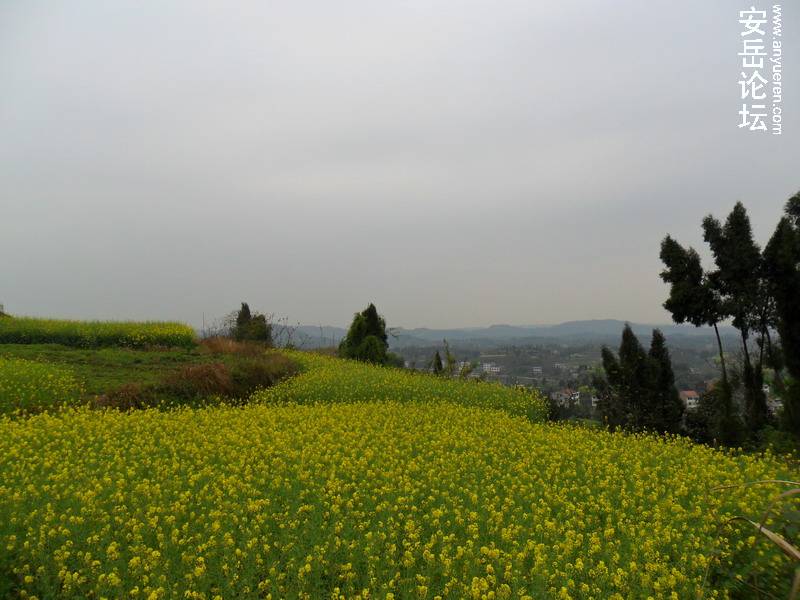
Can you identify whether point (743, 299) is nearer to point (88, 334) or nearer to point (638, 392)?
point (638, 392)

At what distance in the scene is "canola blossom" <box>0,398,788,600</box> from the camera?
15.0 feet

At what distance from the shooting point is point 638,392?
2159 cm

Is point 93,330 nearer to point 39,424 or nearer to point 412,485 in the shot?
point 39,424

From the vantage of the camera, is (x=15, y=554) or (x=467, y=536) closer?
(x=15, y=554)

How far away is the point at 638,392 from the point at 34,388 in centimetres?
1919

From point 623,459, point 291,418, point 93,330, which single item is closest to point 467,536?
point 623,459

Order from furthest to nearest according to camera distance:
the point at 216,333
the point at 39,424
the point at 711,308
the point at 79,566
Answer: the point at 216,333, the point at 711,308, the point at 39,424, the point at 79,566

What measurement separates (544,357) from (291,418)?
197ft

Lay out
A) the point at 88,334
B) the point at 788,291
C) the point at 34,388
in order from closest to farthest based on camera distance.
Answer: the point at 34,388 → the point at 788,291 → the point at 88,334

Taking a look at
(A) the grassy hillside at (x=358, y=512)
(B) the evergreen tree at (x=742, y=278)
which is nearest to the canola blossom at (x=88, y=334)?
(A) the grassy hillside at (x=358, y=512)

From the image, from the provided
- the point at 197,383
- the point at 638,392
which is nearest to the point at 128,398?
the point at 197,383

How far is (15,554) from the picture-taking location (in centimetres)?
506

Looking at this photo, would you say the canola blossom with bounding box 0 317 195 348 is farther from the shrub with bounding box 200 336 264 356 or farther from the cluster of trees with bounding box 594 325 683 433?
the cluster of trees with bounding box 594 325 683 433

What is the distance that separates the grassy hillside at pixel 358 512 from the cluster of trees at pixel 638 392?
1225 centimetres
